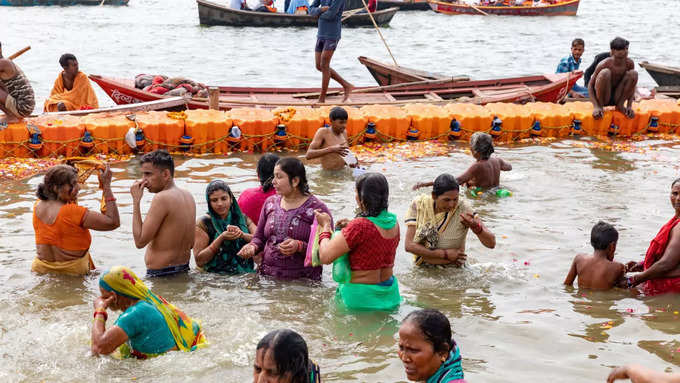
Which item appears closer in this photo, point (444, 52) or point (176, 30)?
point (444, 52)

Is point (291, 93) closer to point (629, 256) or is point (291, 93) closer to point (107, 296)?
point (629, 256)

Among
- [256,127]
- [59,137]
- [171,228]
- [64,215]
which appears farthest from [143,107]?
[171,228]

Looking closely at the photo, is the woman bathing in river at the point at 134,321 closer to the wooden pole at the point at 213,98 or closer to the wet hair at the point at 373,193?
the wet hair at the point at 373,193

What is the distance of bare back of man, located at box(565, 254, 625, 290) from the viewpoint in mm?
6688

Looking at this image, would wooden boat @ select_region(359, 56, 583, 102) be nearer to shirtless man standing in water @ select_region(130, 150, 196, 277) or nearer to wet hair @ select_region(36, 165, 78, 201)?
shirtless man standing in water @ select_region(130, 150, 196, 277)

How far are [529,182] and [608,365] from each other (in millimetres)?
5192

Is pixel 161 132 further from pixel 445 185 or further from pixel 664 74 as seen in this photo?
pixel 664 74

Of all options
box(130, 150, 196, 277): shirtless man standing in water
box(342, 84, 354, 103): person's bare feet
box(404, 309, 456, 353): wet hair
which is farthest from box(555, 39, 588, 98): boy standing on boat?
box(404, 309, 456, 353): wet hair

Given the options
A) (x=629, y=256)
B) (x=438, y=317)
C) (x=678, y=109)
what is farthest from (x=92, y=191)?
(x=678, y=109)

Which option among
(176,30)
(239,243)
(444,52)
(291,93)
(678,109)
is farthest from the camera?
(176,30)

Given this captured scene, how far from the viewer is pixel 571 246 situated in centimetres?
813

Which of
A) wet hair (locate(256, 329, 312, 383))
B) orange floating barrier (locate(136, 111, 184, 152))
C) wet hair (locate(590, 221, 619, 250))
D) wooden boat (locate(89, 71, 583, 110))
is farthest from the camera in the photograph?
wooden boat (locate(89, 71, 583, 110))

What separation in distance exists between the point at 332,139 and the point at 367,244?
13.8 ft

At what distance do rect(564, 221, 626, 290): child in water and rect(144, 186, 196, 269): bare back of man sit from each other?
11.3 ft
